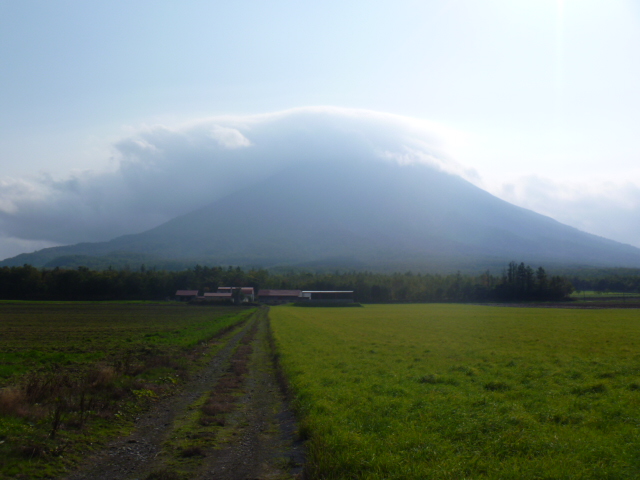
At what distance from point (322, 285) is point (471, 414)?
121788 millimetres

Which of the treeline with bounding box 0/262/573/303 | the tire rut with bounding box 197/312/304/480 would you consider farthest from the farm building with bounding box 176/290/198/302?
the tire rut with bounding box 197/312/304/480

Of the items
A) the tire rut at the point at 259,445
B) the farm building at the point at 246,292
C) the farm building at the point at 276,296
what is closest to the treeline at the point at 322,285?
the farm building at the point at 246,292

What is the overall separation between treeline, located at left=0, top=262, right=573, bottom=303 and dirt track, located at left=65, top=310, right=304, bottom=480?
104442mm

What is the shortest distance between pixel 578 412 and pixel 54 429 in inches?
415

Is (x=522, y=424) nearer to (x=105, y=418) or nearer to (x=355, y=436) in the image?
(x=355, y=436)

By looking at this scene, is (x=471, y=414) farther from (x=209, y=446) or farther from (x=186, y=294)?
(x=186, y=294)

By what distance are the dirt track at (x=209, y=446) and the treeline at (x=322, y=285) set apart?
10444cm

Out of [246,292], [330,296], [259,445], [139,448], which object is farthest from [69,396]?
[246,292]

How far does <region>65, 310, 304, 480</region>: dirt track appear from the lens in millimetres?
7043

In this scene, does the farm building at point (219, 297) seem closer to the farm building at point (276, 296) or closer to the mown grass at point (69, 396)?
the farm building at point (276, 296)

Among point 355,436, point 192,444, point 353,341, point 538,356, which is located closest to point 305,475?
point 355,436

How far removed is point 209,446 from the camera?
8.30 meters

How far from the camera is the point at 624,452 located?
6602 millimetres

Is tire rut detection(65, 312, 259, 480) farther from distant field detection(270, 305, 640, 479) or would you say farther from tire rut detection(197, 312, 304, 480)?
distant field detection(270, 305, 640, 479)
